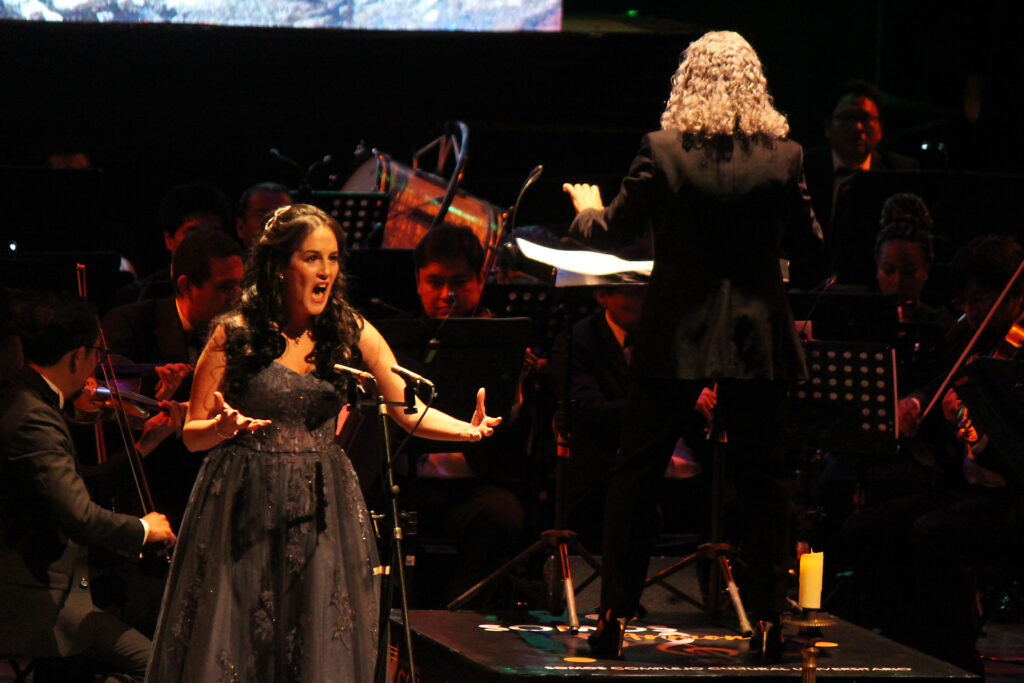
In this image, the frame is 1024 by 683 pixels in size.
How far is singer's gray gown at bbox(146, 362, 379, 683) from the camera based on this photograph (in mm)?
3123

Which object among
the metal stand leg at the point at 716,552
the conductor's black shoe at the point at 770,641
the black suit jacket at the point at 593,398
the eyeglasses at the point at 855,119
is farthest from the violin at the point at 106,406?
the eyeglasses at the point at 855,119

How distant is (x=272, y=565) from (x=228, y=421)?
43cm

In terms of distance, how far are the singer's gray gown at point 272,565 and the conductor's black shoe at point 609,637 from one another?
707 millimetres

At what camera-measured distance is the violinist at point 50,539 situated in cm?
354

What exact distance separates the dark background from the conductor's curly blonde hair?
3.94m

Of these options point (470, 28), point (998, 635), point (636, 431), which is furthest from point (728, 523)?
point (470, 28)

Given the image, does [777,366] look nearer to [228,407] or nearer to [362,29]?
[228,407]

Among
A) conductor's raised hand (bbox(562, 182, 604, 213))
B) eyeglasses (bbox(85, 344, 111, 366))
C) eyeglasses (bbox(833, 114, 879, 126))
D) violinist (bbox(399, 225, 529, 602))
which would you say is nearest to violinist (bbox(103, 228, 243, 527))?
eyeglasses (bbox(85, 344, 111, 366))

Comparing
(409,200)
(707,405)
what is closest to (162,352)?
(409,200)

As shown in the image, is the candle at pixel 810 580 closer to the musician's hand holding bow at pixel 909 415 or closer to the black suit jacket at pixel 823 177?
the musician's hand holding bow at pixel 909 415

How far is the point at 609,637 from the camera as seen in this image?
3.63 metres

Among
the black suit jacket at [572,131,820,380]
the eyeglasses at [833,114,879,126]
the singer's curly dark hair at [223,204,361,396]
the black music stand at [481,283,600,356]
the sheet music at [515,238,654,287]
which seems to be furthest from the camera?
the eyeglasses at [833,114,879,126]

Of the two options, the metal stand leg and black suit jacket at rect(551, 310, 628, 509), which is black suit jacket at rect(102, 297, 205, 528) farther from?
the metal stand leg

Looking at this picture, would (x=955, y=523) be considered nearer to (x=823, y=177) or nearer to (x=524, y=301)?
(x=524, y=301)
